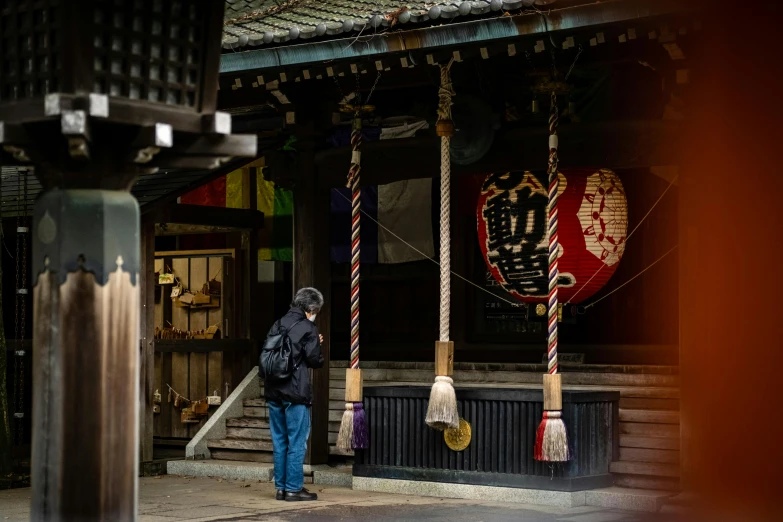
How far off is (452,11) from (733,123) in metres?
2.64

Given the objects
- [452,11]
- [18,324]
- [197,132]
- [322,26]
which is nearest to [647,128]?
[452,11]

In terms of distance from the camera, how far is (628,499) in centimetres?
1130

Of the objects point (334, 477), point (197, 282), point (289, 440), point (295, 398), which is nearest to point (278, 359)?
point (295, 398)

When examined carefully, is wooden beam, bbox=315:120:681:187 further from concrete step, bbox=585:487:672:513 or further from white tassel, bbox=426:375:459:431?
concrete step, bbox=585:487:672:513

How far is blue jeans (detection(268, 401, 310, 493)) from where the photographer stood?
11.8m

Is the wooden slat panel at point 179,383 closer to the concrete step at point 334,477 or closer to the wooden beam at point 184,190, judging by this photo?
the wooden beam at point 184,190

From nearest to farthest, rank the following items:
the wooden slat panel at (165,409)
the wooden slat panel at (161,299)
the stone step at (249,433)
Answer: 1. the stone step at (249,433)
2. the wooden slat panel at (165,409)
3. the wooden slat panel at (161,299)

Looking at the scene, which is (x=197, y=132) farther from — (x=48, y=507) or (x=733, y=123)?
(x=733, y=123)

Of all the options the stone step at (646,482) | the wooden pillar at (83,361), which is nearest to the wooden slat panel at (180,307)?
the stone step at (646,482)

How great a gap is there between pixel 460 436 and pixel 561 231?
2418 millimetres

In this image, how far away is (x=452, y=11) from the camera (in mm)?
10820

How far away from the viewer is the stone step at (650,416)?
12.4m

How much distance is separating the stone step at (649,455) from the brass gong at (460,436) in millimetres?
1528

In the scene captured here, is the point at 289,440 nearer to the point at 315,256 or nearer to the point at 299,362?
the point at 299,362
